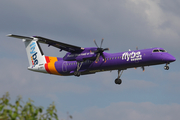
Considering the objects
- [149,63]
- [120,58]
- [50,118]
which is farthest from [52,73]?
[50,118]

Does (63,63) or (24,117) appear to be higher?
(63,63)

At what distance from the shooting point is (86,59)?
127 feet

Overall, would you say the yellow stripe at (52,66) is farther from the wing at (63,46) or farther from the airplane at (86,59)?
the wing at (63,46)

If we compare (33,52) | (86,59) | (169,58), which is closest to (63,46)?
(86,59)

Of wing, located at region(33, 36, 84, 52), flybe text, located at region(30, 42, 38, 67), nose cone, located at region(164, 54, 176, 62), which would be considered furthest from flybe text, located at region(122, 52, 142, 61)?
flybe text, located at region(30, 42, 38, 67)

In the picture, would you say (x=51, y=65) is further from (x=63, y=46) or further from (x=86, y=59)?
(x=86, y=59)

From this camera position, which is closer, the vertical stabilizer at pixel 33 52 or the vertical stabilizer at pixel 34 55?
the vertical stabilizer at pixel 34 55

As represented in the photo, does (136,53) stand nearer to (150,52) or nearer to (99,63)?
(150,52)

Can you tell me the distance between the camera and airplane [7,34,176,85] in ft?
116

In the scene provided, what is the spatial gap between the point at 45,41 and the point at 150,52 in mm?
14079

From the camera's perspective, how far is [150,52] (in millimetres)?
35344

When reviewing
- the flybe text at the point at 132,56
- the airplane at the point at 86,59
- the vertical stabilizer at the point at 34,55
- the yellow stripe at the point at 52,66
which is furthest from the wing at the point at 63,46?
the flybe text at the point at 132,56

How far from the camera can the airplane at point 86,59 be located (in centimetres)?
3534

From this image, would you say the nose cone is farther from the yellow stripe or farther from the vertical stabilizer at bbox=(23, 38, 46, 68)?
the vertical stabilizer at bbox=(23, 38, 46, 68)
